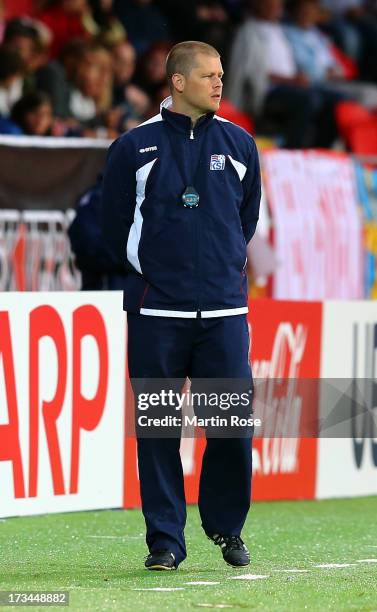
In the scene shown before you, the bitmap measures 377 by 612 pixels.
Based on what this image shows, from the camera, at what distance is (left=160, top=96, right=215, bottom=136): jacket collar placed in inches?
270

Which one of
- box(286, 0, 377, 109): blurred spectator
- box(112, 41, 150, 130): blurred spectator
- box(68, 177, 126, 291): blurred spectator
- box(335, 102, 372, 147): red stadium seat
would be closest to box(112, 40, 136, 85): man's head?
box(112, 41, 150, 130): blurred spectator

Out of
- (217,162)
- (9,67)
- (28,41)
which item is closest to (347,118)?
(28,41)

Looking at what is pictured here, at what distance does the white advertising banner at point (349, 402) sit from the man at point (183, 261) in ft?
12.2

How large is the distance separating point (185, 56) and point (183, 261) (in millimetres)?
882

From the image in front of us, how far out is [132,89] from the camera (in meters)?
15.8

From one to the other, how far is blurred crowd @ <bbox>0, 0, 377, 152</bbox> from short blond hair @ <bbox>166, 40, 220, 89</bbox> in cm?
619

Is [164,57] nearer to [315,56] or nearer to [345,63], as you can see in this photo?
Result: [315,56]

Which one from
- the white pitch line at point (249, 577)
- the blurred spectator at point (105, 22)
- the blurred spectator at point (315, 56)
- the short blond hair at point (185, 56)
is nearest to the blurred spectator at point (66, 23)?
the blurred spectator at point (105, 22)

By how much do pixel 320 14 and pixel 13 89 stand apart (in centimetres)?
688

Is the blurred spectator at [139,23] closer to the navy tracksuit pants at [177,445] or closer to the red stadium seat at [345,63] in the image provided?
the red stadium seat at [345,63]

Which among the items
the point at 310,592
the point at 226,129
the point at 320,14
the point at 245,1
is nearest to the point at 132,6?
the point at 245,1

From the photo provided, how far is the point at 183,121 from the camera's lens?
22.5 feet

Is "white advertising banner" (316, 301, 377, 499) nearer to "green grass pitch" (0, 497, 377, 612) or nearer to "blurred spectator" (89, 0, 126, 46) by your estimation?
"green grass pitch" (0, 497, 377, 612)

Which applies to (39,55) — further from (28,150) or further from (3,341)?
(3,341)
